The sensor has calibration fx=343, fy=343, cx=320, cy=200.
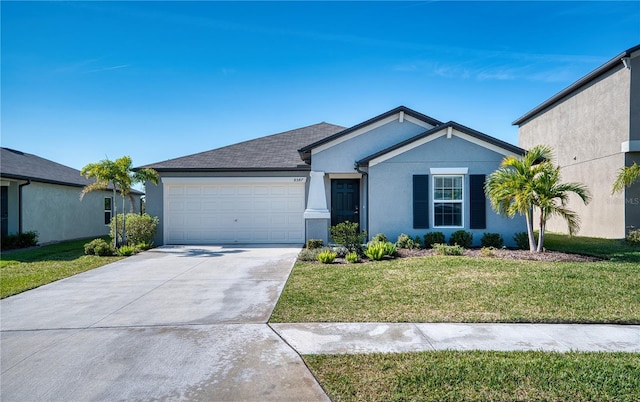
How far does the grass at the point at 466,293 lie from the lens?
5258 mm

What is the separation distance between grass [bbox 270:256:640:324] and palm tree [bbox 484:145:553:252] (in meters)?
1.87

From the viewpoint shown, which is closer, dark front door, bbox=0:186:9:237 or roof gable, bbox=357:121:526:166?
roof gable, bbox=357:121:526:166

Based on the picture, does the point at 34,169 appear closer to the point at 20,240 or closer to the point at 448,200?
the point at 20,240

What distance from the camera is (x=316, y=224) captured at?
42.4ft

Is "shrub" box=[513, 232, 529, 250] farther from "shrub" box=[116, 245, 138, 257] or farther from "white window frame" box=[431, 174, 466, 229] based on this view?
"shrub" box=[116, 245, 138, 257]

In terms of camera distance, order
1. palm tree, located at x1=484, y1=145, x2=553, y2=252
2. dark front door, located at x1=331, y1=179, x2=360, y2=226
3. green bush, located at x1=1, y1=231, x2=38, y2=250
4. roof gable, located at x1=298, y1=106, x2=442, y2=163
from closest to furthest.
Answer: palm tree, located at x1=484, y1=145, x2=553, y2=252 → roof gable, located at x1=298, y1=106, x2=442, y2=163 → green bush, located at x1=1, y1=231, x2=38, y2=250 → dark front door, located at x1=331, y1=179, x2=360, y2=226

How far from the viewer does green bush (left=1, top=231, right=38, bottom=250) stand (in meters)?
13.8

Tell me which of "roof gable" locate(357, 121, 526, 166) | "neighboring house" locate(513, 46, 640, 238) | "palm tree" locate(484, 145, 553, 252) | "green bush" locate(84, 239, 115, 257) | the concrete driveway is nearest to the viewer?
the concrete driveway

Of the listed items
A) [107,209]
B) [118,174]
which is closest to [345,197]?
[118,174]

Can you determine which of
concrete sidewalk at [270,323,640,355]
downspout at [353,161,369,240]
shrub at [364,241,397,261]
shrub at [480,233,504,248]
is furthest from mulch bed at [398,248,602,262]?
concrete sidewalk at [270,323,640,355]

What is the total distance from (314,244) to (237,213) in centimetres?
404

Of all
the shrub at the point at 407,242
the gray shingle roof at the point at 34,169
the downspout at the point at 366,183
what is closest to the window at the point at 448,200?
the shrub at the point at 407,242

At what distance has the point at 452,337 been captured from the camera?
4.50m

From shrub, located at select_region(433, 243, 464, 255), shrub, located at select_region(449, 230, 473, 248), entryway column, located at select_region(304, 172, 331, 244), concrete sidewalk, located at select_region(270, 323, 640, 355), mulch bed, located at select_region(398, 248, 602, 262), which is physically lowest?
concrete sidewalk, located at select_region(270, 323, 640, 355)
